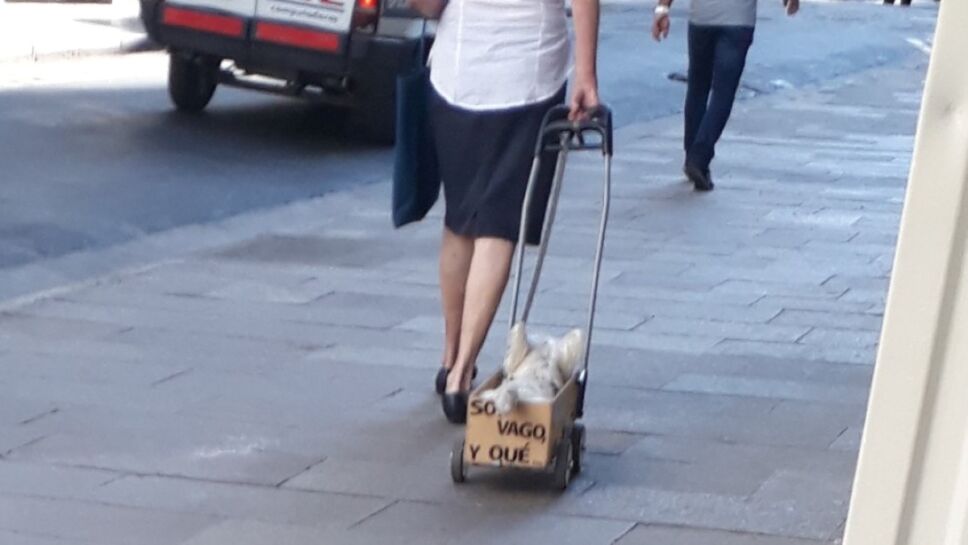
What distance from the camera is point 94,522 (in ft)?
14.7

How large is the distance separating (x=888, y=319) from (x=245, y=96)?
13.9m

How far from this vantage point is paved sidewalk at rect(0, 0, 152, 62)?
1770 centimetres

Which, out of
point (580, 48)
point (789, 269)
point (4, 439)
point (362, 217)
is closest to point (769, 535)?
point (580, 48)

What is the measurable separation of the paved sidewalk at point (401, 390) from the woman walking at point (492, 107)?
506 millimetres

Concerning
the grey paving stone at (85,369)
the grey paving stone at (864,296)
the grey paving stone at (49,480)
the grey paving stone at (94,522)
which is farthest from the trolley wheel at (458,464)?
the grey paving stone at (864,296)

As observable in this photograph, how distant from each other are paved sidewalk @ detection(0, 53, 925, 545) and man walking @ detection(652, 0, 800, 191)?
0.66 m

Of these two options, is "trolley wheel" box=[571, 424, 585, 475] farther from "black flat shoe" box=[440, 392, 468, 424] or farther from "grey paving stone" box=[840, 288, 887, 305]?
"grey paving stone" box=[840, 288, 887, 305]

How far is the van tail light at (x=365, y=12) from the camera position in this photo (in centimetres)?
1208

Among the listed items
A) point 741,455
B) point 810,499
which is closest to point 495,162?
point 741,455

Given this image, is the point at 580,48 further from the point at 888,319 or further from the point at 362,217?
the point at 362,217

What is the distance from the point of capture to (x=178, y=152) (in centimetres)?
1181

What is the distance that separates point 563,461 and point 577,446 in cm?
15

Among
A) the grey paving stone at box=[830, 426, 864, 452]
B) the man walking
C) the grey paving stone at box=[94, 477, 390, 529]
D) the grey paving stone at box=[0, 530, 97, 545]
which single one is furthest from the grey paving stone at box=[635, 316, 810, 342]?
the man walking

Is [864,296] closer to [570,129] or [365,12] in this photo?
[570,129]
